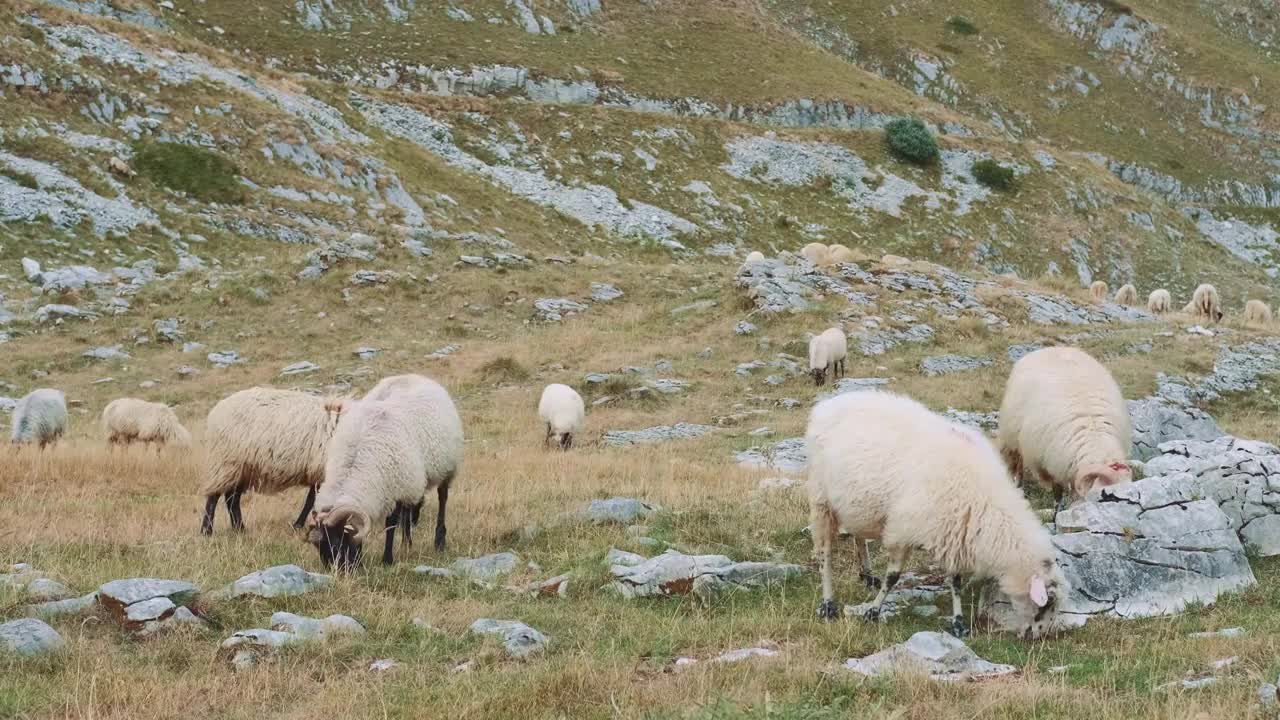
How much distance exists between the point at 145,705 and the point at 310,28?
2337 inches

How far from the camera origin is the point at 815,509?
8953 millimetres

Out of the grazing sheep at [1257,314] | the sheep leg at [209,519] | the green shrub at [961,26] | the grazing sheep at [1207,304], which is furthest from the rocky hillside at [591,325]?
the green shrub at [961,26]

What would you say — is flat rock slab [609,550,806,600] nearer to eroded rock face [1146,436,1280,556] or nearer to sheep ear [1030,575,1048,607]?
sheep ear [1030,575,1048,607]

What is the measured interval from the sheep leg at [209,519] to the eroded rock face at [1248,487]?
10.8 meters

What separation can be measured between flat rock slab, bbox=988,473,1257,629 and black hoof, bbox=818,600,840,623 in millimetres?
1294

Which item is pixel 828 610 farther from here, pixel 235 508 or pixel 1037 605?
pixel 235 508

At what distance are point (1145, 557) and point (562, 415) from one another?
458 inches

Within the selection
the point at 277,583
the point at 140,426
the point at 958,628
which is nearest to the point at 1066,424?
the point at 958,628

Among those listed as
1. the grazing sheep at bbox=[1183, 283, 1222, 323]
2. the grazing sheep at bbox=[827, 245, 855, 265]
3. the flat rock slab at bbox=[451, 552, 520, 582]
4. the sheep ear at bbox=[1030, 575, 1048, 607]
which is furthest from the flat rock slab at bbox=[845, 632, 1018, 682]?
the grazing sheep at bbox=[1183, 283, 1222, 323]

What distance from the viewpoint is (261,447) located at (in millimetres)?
11344

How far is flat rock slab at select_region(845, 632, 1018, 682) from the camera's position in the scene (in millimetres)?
6109

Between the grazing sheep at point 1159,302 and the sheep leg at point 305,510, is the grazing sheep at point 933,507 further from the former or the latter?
the grazing sheep at point 1159,302

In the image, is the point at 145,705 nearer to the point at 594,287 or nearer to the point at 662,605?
the point at 662,605

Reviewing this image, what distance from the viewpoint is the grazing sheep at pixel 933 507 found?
304 inches
